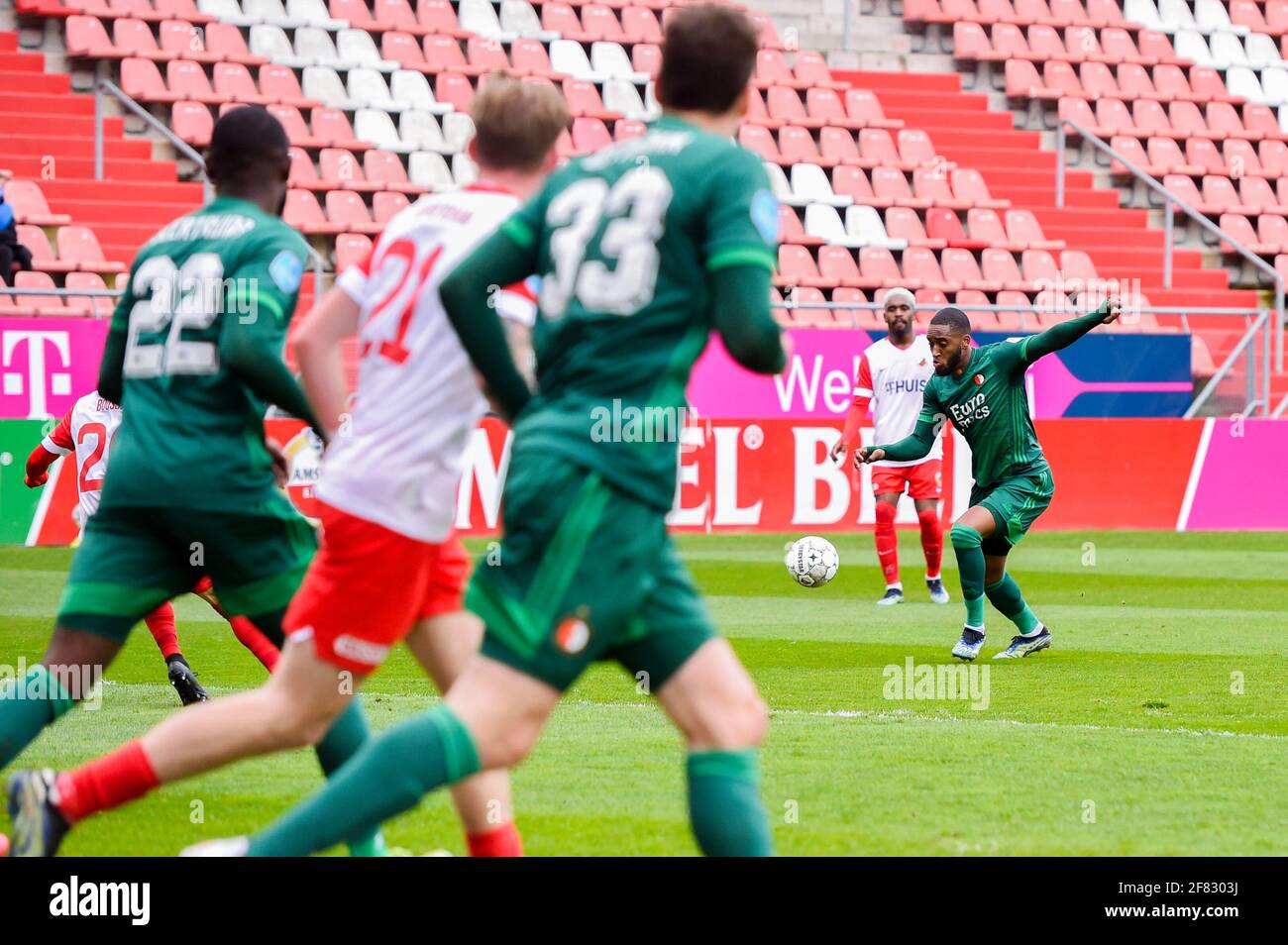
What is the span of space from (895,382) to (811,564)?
200 centimetres

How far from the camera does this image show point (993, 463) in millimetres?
11969

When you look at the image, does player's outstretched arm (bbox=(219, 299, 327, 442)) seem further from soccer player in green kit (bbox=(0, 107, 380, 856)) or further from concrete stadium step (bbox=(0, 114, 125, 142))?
concrete stadium step (bbox=(0, 114, 125, 142))

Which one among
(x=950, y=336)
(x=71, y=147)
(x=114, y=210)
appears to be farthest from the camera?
(x=71, y=147)

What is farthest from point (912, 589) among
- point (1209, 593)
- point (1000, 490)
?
point (1000, 490)

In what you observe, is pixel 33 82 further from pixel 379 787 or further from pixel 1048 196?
pixel 379 787

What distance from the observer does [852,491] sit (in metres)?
22.0

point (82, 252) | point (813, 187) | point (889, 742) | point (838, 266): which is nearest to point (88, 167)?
point (82, 252)

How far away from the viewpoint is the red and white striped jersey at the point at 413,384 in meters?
4.82

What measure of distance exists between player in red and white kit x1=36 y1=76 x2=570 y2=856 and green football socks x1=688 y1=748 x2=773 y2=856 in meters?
0.83

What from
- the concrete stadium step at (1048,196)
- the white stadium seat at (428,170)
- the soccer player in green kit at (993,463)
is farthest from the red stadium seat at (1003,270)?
the soccer player in green kit at (993,463)

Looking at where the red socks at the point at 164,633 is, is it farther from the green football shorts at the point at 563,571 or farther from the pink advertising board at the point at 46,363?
the pink advertising board at the point at 46,363

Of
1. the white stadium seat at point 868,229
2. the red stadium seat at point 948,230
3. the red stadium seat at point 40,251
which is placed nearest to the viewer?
the red stadium seat at point 40,251

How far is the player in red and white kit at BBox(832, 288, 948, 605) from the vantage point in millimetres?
15578

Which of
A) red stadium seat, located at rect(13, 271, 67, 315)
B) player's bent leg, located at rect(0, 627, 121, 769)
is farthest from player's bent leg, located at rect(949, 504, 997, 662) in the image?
red stadium seat, located at rect(13, 271, 67, 315)
